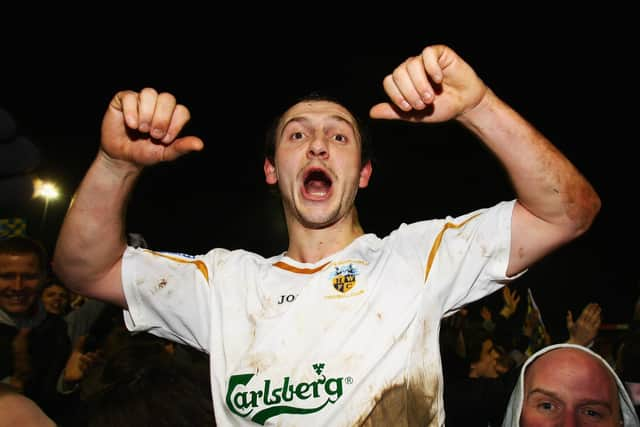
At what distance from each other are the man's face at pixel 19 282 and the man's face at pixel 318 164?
10.1 ft

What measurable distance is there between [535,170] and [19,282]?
13.9 ft

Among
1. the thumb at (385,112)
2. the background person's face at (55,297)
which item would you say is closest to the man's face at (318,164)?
the thumb at (385,112)

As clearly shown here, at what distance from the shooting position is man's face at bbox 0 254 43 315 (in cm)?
421

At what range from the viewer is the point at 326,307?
196 cm

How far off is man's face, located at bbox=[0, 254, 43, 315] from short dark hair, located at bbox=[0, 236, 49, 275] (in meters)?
0.03

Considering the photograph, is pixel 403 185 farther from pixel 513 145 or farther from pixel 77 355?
pixel 513 145

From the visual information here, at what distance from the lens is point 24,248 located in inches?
174

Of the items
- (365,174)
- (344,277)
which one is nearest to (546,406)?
(344,277)

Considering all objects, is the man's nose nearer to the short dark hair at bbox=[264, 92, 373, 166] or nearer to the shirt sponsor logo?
the short dark hair at bbox=[264, 92, 373, 166]

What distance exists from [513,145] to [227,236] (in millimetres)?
12833

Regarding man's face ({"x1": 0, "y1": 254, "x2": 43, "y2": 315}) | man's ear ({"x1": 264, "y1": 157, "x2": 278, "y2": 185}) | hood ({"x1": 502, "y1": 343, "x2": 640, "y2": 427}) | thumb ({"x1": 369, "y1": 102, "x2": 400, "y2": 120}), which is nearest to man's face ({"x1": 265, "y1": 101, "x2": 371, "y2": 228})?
man's ear ({"x1": 264, "y1": 157, "x2": 278, "y2": 185})

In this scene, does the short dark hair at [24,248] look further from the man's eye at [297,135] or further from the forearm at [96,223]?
the man's eye at [297,135]

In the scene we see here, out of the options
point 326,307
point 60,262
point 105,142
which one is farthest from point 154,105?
point 326,307

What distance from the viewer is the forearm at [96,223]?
2039 mm
